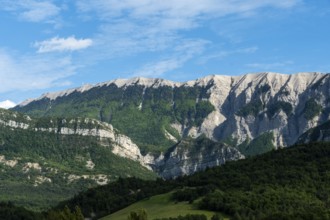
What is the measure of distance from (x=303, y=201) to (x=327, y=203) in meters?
7.77

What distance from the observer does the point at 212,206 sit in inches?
Answer: 7776

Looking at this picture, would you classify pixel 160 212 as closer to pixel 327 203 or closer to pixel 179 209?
pixel 179 209

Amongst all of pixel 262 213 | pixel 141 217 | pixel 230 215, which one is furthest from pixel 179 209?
pixel 141 217

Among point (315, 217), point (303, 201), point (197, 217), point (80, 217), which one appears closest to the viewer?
point (315, 217)

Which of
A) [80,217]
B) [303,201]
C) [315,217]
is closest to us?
[315,217]

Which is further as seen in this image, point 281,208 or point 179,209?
point 179,209

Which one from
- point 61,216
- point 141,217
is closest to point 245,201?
point 141,217

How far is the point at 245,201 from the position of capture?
19562 centimetres

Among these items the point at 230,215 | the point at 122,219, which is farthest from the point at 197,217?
the point at 122,219

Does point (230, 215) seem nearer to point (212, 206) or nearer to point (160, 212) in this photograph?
point (212, 206)

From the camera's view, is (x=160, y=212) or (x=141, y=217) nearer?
(x=141, y=217)

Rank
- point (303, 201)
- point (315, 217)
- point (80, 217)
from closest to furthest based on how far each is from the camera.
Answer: point (315, 217) → point (80, 217) → point (303, 201)

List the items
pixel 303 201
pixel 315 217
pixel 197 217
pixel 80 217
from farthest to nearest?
pixel 303 201
pixel 197 217
pixel 80 217
pixel 315 217

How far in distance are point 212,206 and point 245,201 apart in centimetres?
1152
